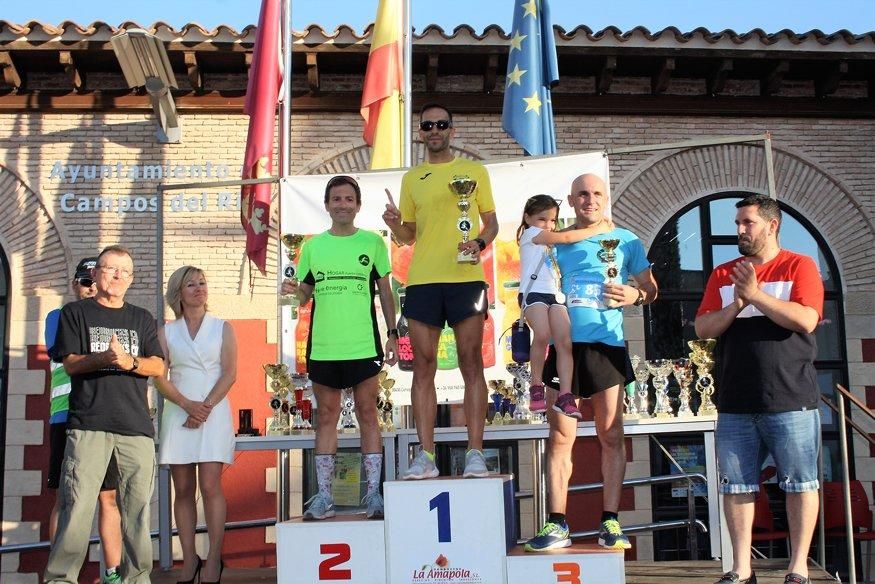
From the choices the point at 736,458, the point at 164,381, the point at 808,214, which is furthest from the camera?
the point at 808,214

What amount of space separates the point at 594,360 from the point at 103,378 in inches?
96.6

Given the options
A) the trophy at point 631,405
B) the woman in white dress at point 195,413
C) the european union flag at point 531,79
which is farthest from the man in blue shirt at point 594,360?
the european union flag at point 531,79

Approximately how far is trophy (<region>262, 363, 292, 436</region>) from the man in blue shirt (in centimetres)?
223

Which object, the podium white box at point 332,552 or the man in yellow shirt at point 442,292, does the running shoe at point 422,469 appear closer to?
the man in yellow shirt at point 442,292

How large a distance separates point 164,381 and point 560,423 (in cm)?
224

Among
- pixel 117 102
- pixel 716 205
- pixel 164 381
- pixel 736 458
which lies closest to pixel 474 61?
pixel 716 205

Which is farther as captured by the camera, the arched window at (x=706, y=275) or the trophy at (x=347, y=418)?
the arched window at (x=706, y=275)

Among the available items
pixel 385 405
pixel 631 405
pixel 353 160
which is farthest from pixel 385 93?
pixel 631 405

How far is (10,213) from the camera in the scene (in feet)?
30.8

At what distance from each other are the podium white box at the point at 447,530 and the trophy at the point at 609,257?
3.73ft

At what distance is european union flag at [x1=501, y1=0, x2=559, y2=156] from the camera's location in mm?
7816

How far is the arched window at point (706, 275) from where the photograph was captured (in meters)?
9.59

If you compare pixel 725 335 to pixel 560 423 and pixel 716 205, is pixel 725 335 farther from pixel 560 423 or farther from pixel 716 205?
pixel 716 205

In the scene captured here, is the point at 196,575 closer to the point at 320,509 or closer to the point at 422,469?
the point at 320,509
